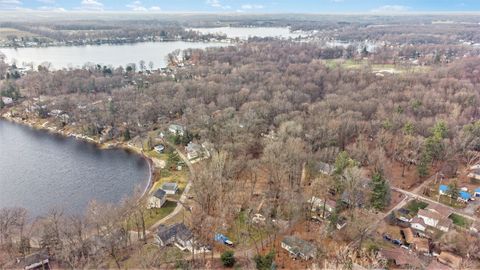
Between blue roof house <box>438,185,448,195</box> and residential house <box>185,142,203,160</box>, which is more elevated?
residential house <box>185,142,203,160</box>

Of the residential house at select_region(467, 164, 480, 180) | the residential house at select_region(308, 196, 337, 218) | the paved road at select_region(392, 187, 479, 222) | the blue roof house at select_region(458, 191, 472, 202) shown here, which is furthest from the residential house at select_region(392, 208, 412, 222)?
the residential house at select_region(467, 164, 480, 180)

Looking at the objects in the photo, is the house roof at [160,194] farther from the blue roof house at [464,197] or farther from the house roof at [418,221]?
the blue roof house at [464,197]

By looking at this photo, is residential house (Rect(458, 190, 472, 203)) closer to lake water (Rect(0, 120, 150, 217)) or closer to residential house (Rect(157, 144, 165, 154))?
lake water (Rect(0, 120, 150, 217))

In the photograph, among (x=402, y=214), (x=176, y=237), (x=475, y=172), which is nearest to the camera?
(x=176, y=237)

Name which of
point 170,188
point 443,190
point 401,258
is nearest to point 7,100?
point 170,188

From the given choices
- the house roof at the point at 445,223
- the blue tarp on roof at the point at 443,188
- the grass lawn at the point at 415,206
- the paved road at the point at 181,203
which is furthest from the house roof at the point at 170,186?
the blue tarp on roof at the point at 443,188

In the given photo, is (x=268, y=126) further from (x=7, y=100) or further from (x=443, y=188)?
(x=7, y=100)
